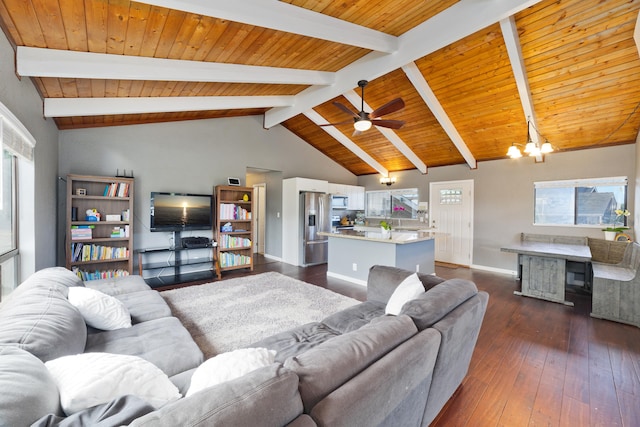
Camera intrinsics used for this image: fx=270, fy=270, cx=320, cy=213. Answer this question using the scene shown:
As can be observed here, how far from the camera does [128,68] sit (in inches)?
114

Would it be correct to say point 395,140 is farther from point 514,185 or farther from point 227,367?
point 227,367

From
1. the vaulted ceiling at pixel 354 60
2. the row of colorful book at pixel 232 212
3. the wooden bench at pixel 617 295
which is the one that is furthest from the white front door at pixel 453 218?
the row of colorful book at pixel 232 212

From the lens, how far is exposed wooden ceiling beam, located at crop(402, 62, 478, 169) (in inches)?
158

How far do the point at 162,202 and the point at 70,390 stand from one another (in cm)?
444

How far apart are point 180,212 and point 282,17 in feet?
12.4

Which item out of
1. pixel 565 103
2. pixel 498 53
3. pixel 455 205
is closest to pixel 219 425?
pixel 498 53

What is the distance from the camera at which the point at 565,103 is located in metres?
4.00

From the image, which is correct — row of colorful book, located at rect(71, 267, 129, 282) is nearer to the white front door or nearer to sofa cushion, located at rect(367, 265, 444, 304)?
sofa cushion, located at rect(367, 265, 444, 304)

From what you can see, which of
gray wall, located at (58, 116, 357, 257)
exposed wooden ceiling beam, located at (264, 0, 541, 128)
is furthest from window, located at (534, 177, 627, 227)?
gray wall, located at (58, 116, 357, 257)

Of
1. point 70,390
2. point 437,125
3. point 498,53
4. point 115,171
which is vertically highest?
point 498,53

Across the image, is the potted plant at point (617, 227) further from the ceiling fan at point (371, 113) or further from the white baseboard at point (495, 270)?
the ceiling fan at point (371, 113)

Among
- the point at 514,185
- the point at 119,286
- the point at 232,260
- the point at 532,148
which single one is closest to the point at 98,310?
the point at 119,286

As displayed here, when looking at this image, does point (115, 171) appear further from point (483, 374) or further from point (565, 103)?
point (565, 103)

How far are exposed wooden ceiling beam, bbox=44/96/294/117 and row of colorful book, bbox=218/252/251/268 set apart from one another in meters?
2.73
